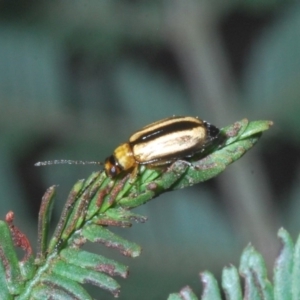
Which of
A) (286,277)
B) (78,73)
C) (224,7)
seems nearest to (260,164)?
(224,7)

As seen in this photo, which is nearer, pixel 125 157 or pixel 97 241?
pixel 97 241

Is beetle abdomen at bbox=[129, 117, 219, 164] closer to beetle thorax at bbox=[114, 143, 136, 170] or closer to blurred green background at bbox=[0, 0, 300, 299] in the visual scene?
beetle thorax at bbox=[114, 143, 136, 170]

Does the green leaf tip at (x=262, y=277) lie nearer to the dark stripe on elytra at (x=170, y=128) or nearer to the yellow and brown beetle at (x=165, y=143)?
the yellow and brown beetle at (x=165, y=143)

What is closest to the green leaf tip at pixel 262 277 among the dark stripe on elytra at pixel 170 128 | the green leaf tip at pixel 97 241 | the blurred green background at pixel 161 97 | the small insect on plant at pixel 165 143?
the green leaf tip at pixel 97 241

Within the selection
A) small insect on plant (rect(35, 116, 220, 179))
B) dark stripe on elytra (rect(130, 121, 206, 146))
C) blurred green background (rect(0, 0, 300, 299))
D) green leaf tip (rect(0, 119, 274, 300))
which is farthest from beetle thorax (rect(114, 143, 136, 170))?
blurred green background (rect(0, 0, 300, 299))

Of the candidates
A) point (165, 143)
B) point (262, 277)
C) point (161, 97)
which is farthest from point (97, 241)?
point (161, 97)

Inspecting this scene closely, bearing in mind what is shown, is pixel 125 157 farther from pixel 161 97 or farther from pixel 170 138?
pixel 161 97

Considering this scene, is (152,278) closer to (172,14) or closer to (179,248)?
(179,248)
